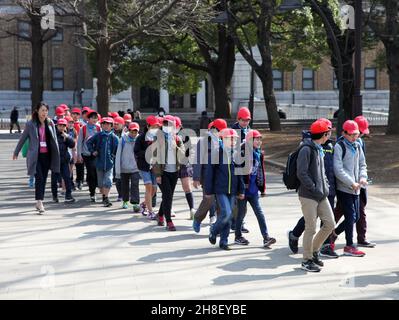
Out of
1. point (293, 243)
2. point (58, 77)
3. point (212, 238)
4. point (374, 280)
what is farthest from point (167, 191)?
point (58, 77)

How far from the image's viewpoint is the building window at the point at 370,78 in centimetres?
6412

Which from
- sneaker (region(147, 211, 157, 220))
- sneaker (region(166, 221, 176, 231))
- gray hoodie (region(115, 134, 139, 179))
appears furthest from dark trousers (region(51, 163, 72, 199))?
sneaker (region(166, 221, 176, 231))

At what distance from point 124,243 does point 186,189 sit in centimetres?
244

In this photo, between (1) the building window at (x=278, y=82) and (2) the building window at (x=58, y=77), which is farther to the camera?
(1) the building window at (x=278, y=82)

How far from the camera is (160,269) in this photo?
930 centimetres

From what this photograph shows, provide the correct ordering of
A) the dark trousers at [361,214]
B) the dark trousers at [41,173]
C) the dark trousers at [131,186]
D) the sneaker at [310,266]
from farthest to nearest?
the dark trousers at [131,186], the dark trousers at [41,173], the dark trousers at [361,214], the sneaker at [310,266]

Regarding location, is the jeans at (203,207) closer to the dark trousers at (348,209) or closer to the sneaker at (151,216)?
the sneaker at (151,216)

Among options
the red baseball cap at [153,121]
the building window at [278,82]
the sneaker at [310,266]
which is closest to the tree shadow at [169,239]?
the red baseball cap at [153,121]

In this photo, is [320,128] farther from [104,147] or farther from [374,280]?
[104,147]

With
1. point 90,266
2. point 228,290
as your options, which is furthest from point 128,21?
point 228,290

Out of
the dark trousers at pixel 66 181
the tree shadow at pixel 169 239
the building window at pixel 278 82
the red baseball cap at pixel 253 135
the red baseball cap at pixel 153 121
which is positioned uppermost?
the building window at pixel 278 82

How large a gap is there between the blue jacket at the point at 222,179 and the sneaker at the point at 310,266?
179cm

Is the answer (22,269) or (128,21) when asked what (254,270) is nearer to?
(22,269)

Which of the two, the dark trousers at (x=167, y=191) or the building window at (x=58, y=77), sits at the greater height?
the building window at (x=58, y=77)
